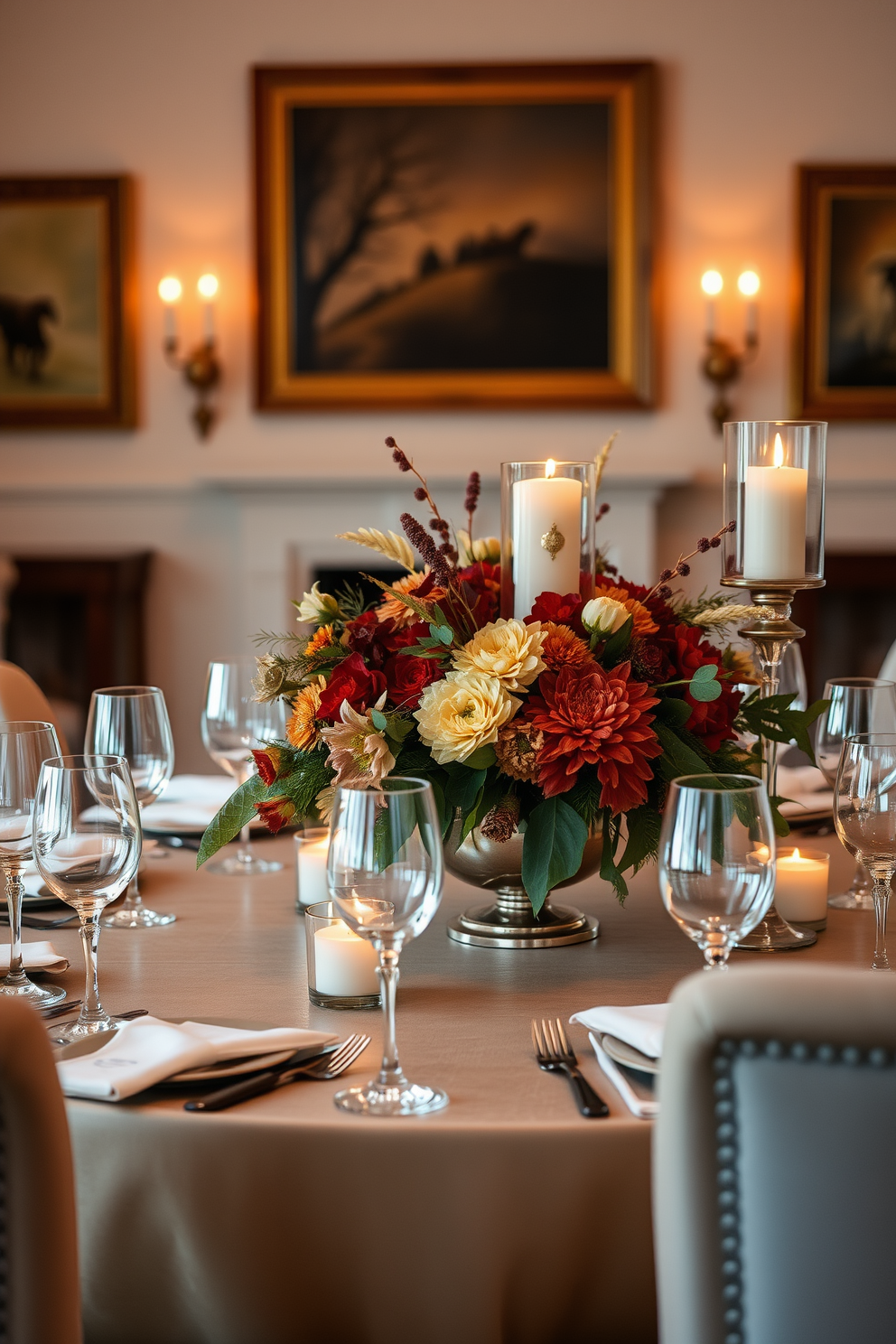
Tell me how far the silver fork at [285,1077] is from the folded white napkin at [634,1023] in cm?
18

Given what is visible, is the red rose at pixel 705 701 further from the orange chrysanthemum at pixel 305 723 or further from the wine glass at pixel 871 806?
the orange chrysanthemum at pixel 305 723

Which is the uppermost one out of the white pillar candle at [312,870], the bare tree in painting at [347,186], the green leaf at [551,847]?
the bare tree in painting at [347,186]

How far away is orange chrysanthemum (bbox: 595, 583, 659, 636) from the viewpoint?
→ 1329mm

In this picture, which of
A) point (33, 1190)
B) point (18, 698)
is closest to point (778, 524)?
point (33, 1190)

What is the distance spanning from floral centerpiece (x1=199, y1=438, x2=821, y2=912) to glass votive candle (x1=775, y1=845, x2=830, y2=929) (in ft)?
0.16

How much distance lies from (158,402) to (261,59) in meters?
1.10

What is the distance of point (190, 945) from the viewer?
4.62 ft

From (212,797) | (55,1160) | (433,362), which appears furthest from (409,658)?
(433,362)

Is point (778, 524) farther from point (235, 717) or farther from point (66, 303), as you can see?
point (66, 303)

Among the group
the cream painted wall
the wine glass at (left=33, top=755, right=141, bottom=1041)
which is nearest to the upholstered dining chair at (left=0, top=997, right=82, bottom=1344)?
the wine glass at (left=33, top=755, right=141, bottom=1041)

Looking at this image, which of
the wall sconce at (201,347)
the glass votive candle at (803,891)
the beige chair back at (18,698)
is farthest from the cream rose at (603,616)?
the wall sconce at (201,347)

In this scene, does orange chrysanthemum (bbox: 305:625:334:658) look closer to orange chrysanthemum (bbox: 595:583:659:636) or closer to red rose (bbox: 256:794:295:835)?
red rose (bbox: 256:794:295:835)

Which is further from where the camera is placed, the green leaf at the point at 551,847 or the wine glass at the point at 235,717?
the wine glass at the point at 235,717

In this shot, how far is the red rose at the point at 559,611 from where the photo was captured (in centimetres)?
131
